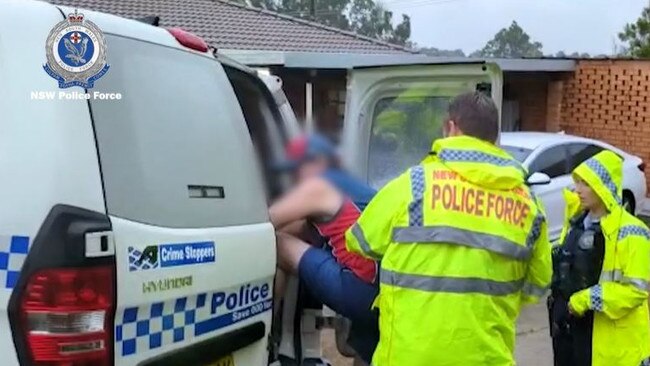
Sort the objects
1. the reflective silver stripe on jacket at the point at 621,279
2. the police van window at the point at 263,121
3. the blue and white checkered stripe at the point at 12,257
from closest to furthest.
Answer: the blue and white checkered stripe at the point at 12,257
the police van window at the point at 263,121
the reflective silver stripe on jacket at the point at 621,279

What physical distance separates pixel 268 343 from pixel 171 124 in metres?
0.95

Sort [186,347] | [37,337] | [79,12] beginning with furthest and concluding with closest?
[186,347] < [79,12] < [37,337]

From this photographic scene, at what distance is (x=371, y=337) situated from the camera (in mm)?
3289

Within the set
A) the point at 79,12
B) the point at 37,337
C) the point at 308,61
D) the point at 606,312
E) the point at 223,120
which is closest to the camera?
the point at 37,337

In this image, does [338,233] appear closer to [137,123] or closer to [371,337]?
[371,337]

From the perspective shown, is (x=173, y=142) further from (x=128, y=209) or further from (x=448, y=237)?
(x=448, y=237)

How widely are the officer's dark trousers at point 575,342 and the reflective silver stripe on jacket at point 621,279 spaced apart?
0.22 meters

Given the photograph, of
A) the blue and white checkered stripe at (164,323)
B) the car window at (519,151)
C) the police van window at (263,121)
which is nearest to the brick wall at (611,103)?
the car window at (519,151)

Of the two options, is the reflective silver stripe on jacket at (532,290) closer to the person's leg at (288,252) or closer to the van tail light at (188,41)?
the person's leg at (288,252)

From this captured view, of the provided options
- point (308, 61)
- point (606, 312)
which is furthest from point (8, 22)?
point (308, 61)

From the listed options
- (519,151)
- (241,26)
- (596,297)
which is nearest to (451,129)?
(596,297)

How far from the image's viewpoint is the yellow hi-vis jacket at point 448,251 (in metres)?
2.75

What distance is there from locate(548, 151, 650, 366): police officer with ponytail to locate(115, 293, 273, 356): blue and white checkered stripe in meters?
2.10

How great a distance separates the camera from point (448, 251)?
2.75 metres
